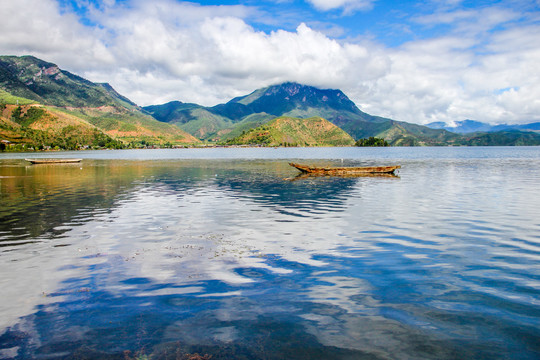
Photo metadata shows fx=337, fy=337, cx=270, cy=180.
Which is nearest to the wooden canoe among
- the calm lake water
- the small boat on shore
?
the calm lake water

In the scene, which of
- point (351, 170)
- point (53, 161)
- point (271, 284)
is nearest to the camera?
point (271, 284)

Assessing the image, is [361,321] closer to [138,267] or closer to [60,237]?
[138,267]

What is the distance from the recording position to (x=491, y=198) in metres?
42.3

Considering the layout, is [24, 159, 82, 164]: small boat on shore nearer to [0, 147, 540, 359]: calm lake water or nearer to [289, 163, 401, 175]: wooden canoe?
[289, 163, 401, 175]: wooden canoe

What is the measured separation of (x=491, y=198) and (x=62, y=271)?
151ft

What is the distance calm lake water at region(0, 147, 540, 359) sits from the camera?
11016 mm

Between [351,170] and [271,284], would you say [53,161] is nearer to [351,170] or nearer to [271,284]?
[351,170]

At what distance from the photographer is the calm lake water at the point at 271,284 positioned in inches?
434

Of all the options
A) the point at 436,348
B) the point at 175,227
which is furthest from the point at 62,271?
the point at 436,348

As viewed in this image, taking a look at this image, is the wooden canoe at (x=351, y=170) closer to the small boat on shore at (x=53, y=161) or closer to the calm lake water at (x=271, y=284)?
the calm lake water at (x=271, y=284)

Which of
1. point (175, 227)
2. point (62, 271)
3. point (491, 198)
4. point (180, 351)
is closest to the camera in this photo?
point (180, 351)

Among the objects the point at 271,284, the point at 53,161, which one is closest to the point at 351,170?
the point at 271,284

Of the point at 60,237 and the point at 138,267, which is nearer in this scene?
the point at 138,267

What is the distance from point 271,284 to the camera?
15.8 m
